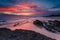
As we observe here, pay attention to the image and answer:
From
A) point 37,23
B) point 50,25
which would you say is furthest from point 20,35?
point 50,25

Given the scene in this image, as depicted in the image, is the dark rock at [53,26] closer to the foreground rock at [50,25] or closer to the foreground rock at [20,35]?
the foreground rock at [50,25]

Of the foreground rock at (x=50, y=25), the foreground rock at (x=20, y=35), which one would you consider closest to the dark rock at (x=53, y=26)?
the foreground rock at (x=50, y=25)

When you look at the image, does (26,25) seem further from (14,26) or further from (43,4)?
(43,4)

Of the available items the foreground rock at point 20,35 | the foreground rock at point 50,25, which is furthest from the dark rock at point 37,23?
the foreground rock at point 20,35

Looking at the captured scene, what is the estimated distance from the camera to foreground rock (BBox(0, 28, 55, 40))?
1414 mm

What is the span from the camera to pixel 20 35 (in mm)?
1427

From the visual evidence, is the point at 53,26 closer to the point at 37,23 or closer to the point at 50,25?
the point at 50,25

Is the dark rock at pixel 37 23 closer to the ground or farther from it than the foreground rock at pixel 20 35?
farther from it

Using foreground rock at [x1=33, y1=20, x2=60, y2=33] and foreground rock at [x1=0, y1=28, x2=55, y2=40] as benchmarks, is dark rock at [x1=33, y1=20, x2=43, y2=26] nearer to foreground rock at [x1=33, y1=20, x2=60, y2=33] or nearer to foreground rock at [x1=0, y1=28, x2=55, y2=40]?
foreground rock at [x1=33, y1=20, x2=60, y2=33]

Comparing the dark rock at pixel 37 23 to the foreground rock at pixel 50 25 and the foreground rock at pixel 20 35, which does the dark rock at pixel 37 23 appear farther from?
the foreground rock at pixel 20 35

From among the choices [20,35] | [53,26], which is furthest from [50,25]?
[20,35]

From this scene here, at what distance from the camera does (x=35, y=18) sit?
1.54 meters

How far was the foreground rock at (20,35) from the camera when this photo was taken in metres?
1.41

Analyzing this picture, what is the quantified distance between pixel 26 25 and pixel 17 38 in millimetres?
160
